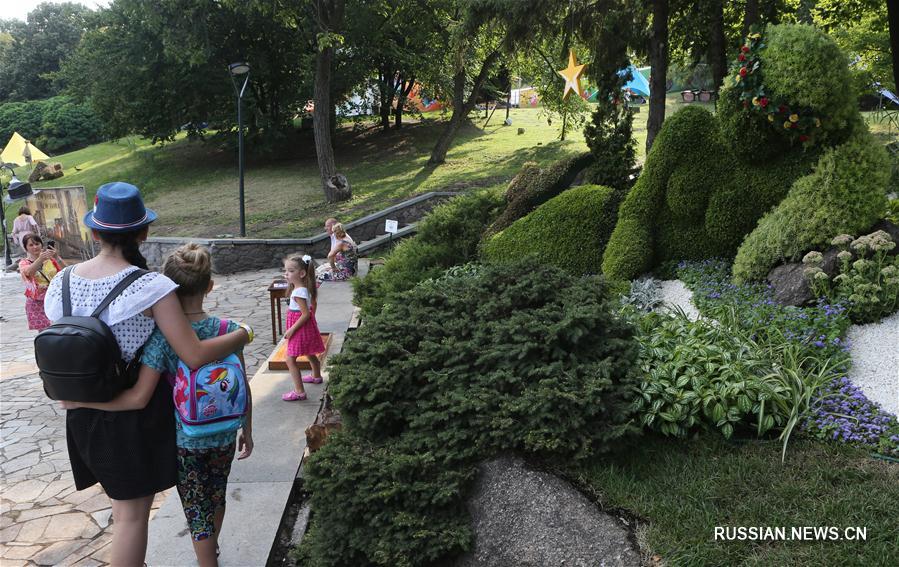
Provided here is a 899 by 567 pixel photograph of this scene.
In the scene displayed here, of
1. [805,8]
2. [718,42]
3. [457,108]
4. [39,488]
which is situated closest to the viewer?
[39,488]

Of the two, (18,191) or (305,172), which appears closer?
(18,191)

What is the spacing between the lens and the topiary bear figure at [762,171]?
207 inches

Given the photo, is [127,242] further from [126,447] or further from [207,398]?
[126,447]

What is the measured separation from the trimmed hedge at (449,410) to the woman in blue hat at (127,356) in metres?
0.93

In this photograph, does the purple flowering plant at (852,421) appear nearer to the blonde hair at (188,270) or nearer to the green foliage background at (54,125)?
the blonde hair at (188,270)

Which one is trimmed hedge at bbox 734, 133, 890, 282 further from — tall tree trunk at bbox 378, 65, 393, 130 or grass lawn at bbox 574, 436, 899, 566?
tall tree trunk at bbox 378, 65, 393, 130

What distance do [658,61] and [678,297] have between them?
618 cm

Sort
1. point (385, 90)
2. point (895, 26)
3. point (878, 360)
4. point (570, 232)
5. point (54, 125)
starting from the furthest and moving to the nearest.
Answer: point (54, 125) → point (385, 90) → point (570, 232) → point (895, 26) → point (878, 360)

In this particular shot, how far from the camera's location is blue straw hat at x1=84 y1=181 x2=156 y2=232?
9.70 feet

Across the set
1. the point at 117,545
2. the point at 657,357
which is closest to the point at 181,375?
the point at 117,545

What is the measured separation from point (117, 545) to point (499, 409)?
6.45 ft

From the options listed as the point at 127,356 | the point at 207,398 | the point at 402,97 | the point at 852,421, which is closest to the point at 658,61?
the point at 852,421

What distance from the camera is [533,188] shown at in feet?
27.1

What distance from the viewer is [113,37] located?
68.7 ft
